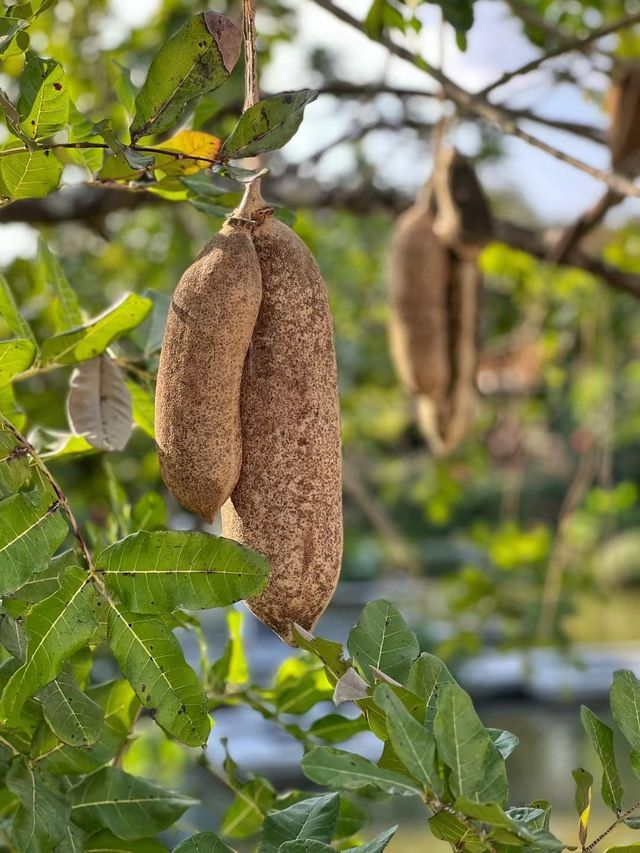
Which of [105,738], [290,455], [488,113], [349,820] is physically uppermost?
[488,113]

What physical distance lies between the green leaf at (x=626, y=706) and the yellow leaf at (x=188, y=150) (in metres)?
0.33

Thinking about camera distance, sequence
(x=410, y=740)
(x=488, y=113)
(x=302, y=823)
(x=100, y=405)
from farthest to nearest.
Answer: (x=488, y=113) < (x=100, y=405) < (x=302, y=823) < (x=410, y=740)

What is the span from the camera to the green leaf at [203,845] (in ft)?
1.83

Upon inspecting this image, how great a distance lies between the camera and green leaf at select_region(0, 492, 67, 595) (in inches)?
20.2

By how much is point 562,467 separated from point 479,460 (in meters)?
7.64

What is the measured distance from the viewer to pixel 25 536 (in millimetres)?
522

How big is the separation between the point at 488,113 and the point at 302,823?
0.54 meters

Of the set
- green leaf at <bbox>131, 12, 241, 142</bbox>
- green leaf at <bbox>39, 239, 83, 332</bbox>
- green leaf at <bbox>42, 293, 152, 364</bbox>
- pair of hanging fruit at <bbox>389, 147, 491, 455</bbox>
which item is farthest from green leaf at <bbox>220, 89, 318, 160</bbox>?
pair of hanging fruit at <bbox>389, 147, 491, 455</bbox>

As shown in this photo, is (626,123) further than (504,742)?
Yes

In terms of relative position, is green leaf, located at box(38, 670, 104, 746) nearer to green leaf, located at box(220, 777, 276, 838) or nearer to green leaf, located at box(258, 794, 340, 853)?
green leaf, located at box(258, 794, 340, 853)

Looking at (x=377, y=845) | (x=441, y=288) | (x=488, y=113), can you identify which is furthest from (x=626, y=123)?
(x=377, y=845)

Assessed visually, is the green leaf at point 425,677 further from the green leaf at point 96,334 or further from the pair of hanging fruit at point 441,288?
the pair of hanging fruit at point 441,288

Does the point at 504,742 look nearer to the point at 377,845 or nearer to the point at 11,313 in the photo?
the point at 377,845

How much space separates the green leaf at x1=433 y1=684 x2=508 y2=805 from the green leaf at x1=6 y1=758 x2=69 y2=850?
23cm
